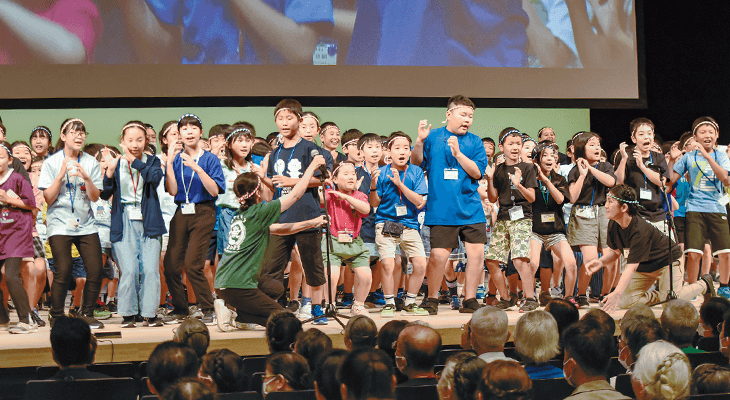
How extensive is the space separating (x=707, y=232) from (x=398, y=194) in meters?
2.64

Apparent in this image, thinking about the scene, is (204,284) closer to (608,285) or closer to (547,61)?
(608,285)

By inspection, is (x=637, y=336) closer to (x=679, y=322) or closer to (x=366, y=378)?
(x=679, y=322)

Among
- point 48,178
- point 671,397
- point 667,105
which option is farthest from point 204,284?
point 667,105

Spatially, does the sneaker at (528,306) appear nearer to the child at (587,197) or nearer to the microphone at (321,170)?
the child at (587,197)

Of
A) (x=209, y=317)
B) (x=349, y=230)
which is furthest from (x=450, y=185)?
(x=209, y=317)

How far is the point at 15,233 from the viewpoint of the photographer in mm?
4672

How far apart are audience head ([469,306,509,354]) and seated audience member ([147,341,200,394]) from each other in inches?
46.6

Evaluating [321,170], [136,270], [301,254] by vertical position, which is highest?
[321,170]

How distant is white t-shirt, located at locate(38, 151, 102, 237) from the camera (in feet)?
14.9

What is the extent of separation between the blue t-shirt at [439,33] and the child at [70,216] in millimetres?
4252

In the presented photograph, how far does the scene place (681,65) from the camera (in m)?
9.23

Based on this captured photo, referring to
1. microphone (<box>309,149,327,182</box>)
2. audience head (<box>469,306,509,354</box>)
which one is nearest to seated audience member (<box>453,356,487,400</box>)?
audience head (<box>469,306,509,354</box>)

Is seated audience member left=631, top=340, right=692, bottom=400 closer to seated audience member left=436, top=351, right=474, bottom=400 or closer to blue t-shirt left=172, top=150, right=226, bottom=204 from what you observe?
seated audience member left=436, top=351, right=474, bottom=400

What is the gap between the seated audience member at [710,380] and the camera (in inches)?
89.7
